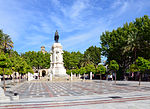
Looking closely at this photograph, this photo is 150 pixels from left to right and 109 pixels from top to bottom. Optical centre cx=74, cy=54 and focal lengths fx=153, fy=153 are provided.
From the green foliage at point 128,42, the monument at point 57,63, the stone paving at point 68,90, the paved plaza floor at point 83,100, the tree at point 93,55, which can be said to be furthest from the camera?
the tree at point 93,55

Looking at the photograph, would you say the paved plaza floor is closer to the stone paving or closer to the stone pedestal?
the stone paving

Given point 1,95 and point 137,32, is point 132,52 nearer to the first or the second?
point 137,32

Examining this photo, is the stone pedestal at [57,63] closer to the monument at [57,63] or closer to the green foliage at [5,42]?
the monument at [57,63]

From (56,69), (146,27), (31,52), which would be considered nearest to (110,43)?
(146,27)

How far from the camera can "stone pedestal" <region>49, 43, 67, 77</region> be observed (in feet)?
169

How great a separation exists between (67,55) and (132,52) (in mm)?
46377

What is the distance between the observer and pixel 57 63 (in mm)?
52688

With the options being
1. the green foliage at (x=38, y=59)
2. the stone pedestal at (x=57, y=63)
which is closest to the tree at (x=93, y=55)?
the green foliage at (x=38, y=59)

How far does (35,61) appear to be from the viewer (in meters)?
83.6

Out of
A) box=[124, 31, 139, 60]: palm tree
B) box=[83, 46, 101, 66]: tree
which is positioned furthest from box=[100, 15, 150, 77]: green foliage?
box=[83, 46, 101, 66]: tree

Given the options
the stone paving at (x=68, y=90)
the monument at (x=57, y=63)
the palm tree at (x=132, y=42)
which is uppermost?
the palm tree at (x=132, y=42)

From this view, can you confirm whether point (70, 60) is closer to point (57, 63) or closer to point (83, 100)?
point (57, 63)

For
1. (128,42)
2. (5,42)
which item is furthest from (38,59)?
(128,42)

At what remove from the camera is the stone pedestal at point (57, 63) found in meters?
51.5
